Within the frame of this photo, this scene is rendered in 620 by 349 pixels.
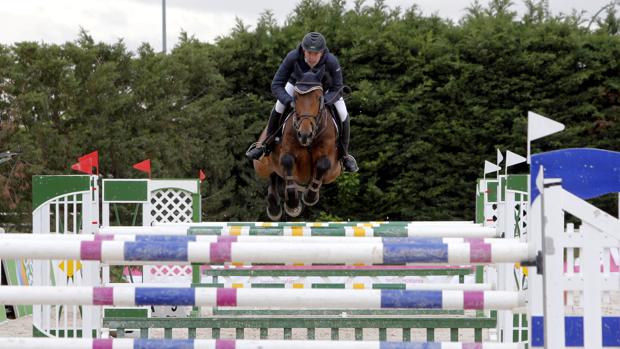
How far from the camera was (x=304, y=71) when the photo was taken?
6297 mm

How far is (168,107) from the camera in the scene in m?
13.1

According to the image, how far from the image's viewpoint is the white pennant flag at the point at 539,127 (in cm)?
259

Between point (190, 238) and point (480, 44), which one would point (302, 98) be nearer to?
point (190, 238)

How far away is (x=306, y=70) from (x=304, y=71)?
0.02 meters

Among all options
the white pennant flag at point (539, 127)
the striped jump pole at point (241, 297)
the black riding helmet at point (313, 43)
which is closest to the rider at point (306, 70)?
the black riding helmet at point (313, 43)

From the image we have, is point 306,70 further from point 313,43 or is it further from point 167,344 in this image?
point 167,344

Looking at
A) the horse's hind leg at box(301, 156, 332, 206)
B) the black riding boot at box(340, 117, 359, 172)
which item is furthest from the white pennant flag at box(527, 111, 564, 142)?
the black riding boot at box(340, 117, 359, 172)

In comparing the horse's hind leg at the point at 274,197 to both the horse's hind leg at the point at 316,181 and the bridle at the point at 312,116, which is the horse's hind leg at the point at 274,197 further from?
the bridle at the point at 312,116

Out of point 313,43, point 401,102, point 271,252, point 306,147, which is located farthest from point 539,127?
point 401,102

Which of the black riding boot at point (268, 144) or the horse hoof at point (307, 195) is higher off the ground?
the black riding boot at point (268, 144)

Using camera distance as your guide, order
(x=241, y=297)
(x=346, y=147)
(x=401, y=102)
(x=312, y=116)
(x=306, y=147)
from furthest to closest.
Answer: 1. (x=401, y=102)
2. (x=346, y=147)
3. (x=306, y=147)
4. (x=312, y=116)
5. (x=241, y=297)

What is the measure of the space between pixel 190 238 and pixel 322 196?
36.8ft

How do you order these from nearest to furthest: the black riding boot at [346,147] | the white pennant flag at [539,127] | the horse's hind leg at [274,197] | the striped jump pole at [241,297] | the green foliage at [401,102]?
the striped jump pole at [241,297] < the white pennant flag at [539,127] < the black riding boot at [346,147] < the horse's hind leg at [274,197] < the green foliage at [401,102]

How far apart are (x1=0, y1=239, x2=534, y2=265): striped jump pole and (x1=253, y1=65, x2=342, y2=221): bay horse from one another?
368 centimetres
